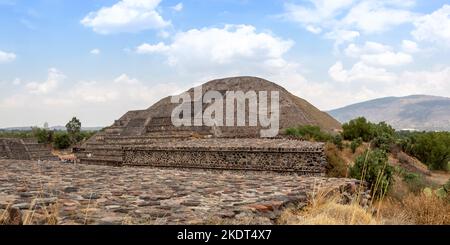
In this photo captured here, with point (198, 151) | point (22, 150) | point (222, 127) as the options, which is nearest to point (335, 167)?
point (198, 151)

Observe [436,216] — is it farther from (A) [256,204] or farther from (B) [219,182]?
(B) [219,182]

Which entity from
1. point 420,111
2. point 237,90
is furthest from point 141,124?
point 420,111

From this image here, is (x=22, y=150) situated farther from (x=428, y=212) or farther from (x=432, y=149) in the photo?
(x=432, y=149)

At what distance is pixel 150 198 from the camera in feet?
17.3

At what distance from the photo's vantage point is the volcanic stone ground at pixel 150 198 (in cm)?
407

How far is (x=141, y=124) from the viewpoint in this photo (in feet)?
89.3

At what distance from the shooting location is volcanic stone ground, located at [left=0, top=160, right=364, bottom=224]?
13.3 ft

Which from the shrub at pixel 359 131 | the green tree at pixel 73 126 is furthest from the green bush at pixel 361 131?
the green tree at pixel 73 126

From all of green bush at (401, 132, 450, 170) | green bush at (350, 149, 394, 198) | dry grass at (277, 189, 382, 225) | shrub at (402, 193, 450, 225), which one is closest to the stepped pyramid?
green bush at (350, 149, 394, 198)

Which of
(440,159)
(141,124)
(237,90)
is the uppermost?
(237,90)

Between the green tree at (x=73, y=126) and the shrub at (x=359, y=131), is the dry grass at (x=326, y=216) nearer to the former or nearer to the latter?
the shrub at (x=359, y=131)

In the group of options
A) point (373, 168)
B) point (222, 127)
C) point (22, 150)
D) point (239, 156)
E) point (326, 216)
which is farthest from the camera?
point (222, 127)

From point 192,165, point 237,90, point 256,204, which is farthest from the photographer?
point 237,90

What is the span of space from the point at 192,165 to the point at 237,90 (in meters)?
44.4
